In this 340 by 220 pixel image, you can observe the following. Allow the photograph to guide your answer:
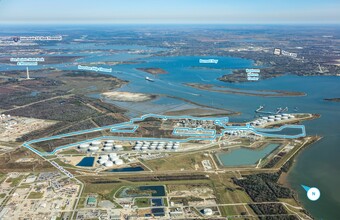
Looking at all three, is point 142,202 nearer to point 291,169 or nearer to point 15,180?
point 15,180

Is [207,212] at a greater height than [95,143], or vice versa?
[95,143]

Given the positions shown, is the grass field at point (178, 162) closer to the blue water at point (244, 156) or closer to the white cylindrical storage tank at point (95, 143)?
the blue water at point (244, 156)

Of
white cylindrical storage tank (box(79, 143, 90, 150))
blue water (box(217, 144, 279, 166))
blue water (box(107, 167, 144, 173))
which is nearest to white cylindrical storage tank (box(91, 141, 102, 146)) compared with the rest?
white cylindrical storage tank (box(79, 143, 90, 150))

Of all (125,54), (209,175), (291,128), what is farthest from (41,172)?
(125,54)

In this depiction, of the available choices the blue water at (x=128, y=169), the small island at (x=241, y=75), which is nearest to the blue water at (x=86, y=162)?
the blue water at (x=128, y=169)

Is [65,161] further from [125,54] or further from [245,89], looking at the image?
[125,54]

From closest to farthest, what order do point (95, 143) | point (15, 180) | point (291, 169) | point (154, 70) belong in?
point (15, 180), point (291, 169), point (95, 143), point (154, 70)

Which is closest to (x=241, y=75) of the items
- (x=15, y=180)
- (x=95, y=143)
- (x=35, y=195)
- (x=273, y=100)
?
(x=273, y=100)
